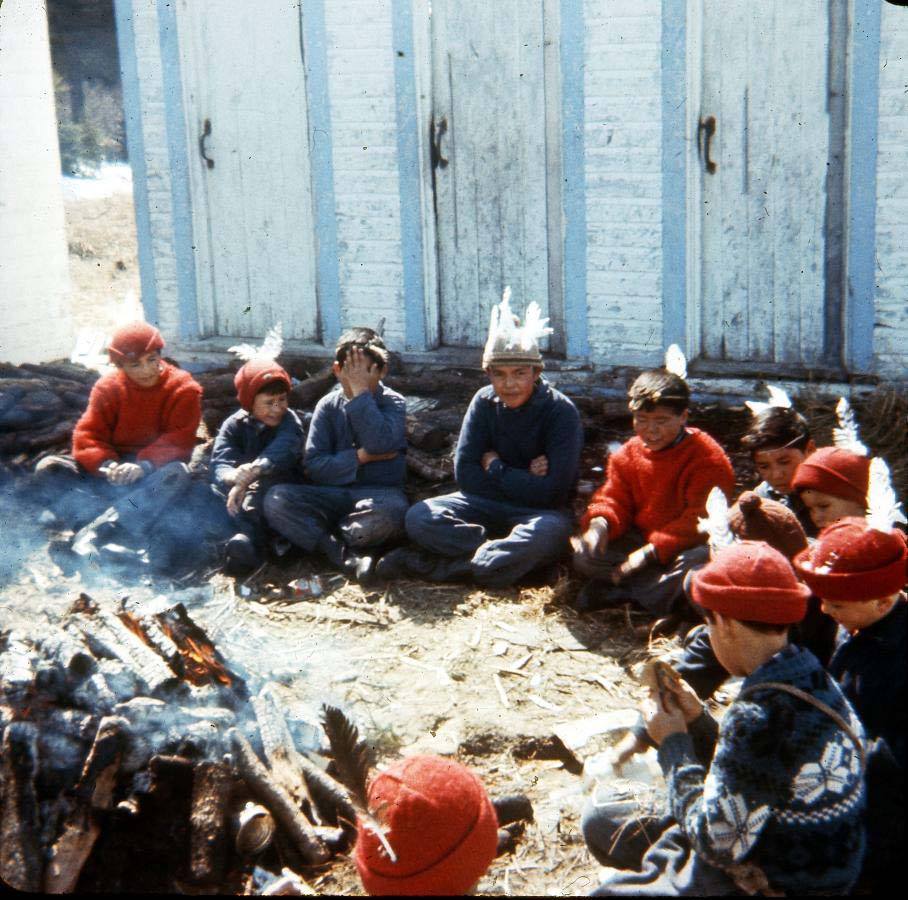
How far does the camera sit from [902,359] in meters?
8.20

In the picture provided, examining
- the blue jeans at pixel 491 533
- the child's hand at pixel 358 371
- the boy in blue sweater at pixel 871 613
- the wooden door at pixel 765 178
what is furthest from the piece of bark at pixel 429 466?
the boy in blue sweater at pixel 871 613

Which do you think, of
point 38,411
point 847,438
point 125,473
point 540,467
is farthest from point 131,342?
point 847,438

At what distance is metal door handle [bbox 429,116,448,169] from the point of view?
9516 mm

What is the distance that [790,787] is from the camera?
3.06m

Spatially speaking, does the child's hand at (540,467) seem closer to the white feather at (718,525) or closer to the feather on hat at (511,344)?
the feather on hat at (511,344)

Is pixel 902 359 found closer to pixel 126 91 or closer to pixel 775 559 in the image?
pixel 775 559

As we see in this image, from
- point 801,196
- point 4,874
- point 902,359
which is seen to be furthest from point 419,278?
point 4,874

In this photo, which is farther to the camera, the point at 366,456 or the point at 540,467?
the point at 366,456

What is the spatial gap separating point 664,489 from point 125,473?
3.12 metres

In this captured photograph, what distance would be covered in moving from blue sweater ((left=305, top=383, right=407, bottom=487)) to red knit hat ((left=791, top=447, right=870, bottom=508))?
9.31 ft

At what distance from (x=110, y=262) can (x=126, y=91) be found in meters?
7.86

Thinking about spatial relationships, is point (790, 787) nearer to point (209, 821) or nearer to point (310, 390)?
point (209, 821)

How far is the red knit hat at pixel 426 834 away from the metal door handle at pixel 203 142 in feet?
26.5

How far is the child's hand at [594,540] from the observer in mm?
6266
